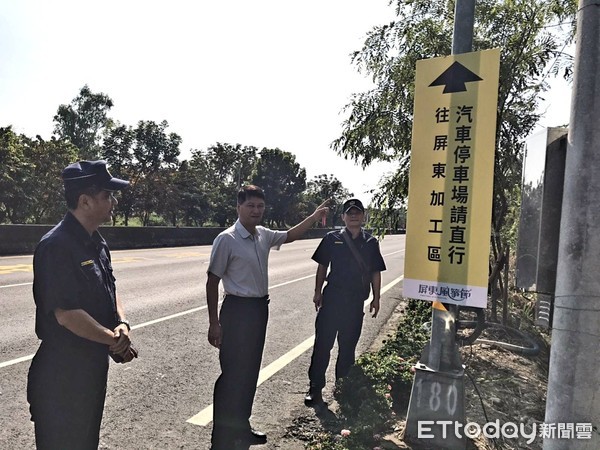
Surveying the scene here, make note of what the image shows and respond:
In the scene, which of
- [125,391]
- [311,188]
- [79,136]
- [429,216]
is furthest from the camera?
[311,188]

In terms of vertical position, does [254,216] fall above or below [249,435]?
above

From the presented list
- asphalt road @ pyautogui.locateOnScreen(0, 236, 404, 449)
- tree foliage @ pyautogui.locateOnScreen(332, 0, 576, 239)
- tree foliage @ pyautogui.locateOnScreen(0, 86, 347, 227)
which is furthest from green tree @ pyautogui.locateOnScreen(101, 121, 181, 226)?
tree foliage @ pyautogui.locateOnScreen(332, 0, 576, 239)

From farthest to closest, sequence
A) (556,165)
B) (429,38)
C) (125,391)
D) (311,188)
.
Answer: (311,188) → (429,38) → (125,391) → (556,165)

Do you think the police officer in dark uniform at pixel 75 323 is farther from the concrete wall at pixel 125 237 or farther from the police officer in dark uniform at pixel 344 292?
the concrete wall at pixel 125 237

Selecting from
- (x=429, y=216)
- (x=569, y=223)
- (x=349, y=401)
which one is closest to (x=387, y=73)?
(x=429, y=216)

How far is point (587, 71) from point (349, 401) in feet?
9.89

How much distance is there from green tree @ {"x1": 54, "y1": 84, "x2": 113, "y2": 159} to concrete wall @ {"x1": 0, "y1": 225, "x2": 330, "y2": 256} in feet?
72.3

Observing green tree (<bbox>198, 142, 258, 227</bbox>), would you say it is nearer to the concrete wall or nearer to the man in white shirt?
the concrete wall

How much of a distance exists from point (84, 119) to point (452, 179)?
46.4m

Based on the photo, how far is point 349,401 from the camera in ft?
12.6

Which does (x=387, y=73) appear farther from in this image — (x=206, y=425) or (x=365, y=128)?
(x=206, y=425)

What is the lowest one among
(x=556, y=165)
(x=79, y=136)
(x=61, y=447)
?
(x=61, y=447)

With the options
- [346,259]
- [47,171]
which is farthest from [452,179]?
[47,171]

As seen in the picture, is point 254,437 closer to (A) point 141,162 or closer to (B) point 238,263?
(B) point 238,263
